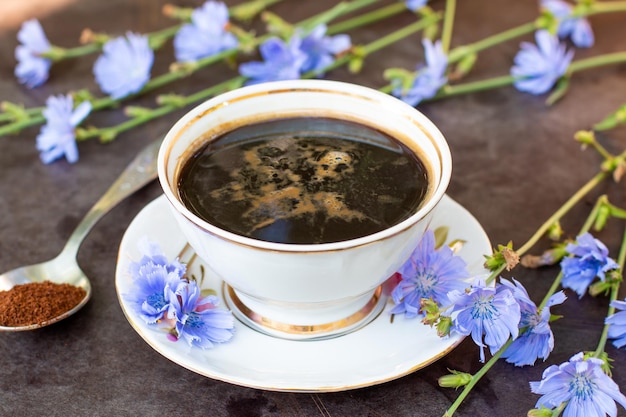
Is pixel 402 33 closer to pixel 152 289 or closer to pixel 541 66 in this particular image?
pixel 541 66

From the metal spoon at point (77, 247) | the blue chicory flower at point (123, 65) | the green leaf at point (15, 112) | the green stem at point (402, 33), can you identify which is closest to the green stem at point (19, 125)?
the green leaf at point (15, 112)

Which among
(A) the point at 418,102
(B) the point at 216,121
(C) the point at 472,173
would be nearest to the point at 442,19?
(A) the point at 418,102

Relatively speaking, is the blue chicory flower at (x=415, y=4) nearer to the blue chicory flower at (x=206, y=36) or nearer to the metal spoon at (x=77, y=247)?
the blue chicory flower at (x=206, y=36)

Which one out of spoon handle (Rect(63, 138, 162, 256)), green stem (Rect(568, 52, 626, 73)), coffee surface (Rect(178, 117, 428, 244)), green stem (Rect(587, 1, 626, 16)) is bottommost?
spoon handle (Rect(63, 138, 162, 256))

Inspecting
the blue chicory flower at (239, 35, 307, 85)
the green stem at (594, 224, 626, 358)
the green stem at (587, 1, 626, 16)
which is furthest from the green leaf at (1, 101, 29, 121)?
the green stem at (587, 1, 626, 16)

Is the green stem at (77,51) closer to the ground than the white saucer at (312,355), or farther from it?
closer to the ground

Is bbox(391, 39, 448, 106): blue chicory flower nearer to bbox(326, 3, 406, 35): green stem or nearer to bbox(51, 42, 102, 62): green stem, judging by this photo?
bbox(326, 3, 406, 35): green stem

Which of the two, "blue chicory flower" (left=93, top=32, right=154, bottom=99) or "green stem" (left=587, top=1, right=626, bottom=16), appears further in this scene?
"green stem" (left=587, top=1, right=626, bottom=16)
